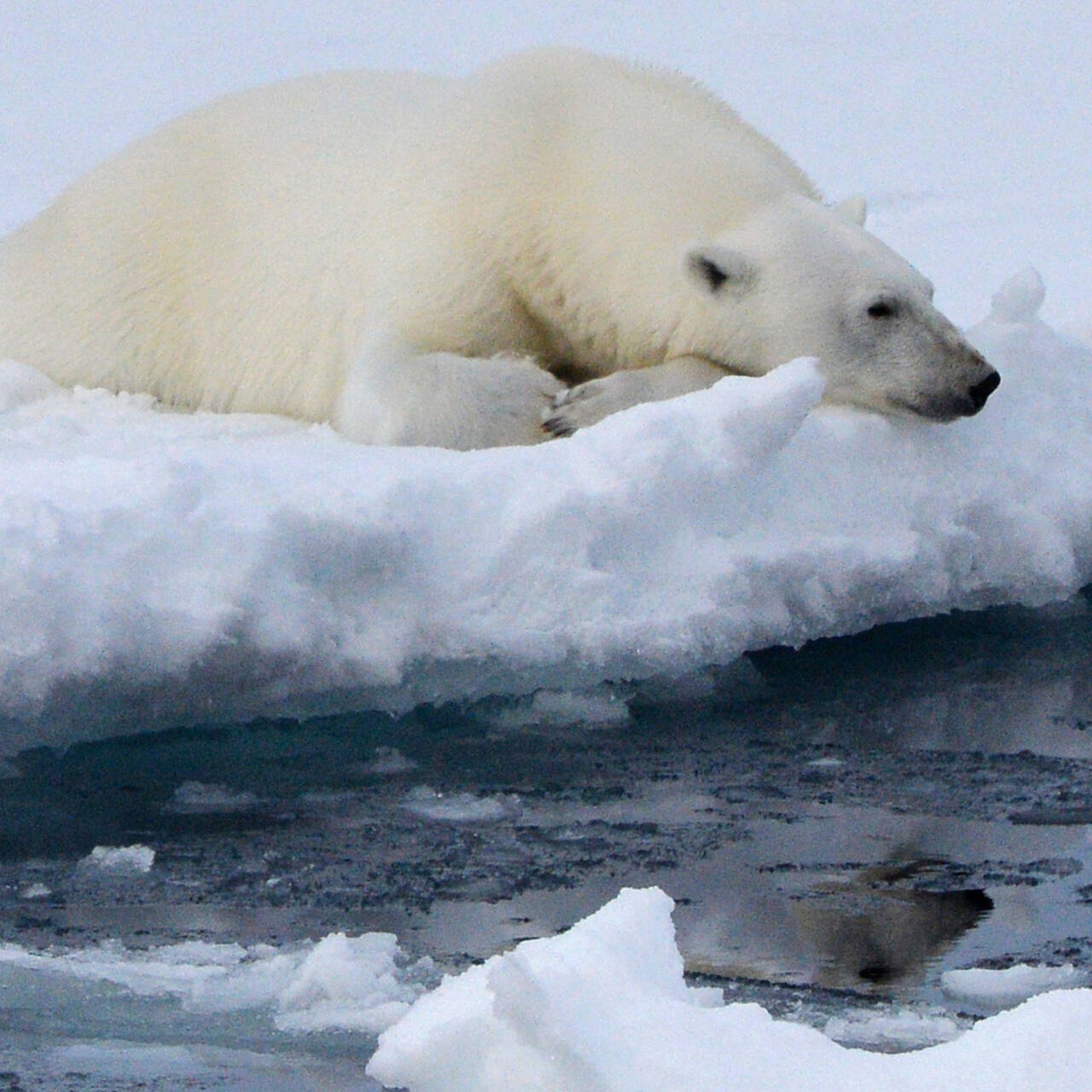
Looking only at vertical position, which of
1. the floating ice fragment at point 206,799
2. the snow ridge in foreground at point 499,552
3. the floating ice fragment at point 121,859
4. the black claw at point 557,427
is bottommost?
the floating ice fragment at point 121,859

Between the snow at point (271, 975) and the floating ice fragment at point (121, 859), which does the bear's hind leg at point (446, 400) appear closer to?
the floating ice fragment at point (121, 859)

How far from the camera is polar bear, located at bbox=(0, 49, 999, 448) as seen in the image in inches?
200

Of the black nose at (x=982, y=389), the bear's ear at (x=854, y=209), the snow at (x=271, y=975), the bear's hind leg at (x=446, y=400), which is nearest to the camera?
the snow at (x=271, y=975)

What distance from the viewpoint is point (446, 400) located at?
5.05 meters

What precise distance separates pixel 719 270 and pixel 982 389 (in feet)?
2.26

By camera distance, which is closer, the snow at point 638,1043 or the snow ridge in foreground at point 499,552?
the snow at point 638,1043

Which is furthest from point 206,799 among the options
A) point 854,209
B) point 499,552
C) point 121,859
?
point 854,209

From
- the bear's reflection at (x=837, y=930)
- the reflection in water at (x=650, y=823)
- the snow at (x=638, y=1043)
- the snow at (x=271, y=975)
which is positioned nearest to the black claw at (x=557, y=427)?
the reflection in water at (x=650, y=823)

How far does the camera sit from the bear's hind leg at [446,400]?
5008 mm

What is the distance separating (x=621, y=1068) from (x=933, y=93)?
44.8ft

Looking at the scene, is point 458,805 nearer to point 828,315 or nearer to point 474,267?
point 828,315

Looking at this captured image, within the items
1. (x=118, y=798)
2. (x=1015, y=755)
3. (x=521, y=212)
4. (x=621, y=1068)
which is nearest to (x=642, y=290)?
(x=521, y=212)

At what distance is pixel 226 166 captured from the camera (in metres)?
6.14

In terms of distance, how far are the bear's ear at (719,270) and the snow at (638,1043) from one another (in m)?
3.14
